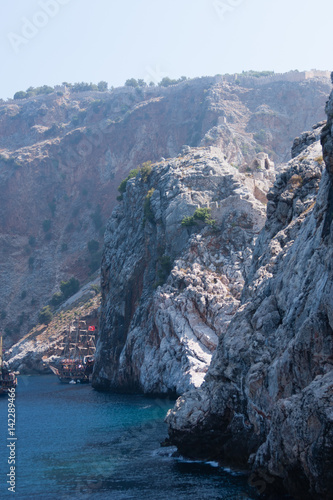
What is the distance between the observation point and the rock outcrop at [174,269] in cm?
5097

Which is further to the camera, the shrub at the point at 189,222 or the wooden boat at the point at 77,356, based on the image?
the wooden boat at the point at 77,356

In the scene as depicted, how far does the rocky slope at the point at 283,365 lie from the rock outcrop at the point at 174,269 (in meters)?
16.1

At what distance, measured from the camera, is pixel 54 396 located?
2457 inches

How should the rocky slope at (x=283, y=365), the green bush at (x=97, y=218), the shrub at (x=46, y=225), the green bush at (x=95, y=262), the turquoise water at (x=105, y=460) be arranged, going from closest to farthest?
the rocky slope at (x=283, y=365) → the turquoise water at (x=105, y=460) → the green bush at (x=95, y=262) → the green bush at (x=97, y=218) → the shrub at (x=46, y=225)

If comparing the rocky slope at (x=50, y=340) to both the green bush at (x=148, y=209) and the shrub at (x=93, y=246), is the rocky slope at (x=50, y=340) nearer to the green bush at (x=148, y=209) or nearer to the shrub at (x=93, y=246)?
the shrub at (x=93, y=246)

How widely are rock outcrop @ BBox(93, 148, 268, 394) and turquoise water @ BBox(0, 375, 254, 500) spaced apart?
4795 millimetres

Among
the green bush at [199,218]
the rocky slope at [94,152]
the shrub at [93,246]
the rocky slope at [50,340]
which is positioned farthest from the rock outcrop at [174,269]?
the rocky slope at [94,152]

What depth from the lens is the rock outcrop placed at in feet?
167

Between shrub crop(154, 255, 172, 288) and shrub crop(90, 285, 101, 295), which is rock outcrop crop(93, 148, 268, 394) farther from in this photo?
shrub crop(90, 285, 101, 295)

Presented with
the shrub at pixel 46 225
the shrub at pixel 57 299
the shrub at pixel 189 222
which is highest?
the shrub at pixel 46 225

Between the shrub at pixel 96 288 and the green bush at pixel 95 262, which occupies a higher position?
the green bush at pixel 95 262

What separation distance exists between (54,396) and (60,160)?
235 ft

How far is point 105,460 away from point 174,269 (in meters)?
28.4

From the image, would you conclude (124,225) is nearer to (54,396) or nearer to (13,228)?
(54,396)
